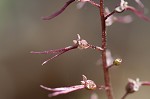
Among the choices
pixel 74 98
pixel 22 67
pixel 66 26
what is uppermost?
pixel 66 26

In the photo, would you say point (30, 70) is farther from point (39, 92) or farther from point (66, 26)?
point (66, 26)

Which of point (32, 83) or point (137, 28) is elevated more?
point (137, 28)

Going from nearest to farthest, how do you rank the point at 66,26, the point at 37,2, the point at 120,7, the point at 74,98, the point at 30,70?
the point at 120,7 < the point at 74,98 < the point at 30,70 < the point at 66,26 < the point at 37,2

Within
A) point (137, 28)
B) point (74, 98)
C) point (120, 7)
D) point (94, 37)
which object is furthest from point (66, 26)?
point (120, 7)

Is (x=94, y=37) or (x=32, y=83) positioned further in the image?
(x=94, y=37)

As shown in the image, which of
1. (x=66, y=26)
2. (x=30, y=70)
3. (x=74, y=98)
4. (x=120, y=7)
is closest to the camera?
(x=120, y=7)

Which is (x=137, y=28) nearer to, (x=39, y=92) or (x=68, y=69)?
(x=68, y=69)
